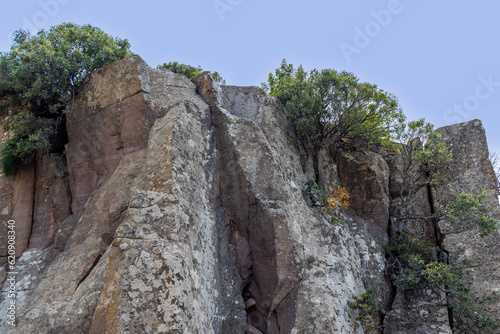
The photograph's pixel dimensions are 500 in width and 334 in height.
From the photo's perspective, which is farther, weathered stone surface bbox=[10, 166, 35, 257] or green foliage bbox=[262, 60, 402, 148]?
green foliage bbox=[262, 60, 402, 148]

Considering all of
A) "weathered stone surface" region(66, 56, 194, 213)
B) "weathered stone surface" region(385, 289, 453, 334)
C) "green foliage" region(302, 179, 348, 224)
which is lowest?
"weathered stone surface" region(385, 289, 453, 334)

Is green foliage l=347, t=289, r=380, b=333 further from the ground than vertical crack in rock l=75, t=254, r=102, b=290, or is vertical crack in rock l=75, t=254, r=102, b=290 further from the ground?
vertical crack in rock l=75, t=254, r=102, b=290

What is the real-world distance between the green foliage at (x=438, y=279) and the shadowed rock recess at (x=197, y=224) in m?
0.43

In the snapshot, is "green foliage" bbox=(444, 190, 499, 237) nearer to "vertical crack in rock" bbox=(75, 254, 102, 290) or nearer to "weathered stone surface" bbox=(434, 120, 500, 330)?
"weathered stone surface" bbox=(434, 120, 500, 330)

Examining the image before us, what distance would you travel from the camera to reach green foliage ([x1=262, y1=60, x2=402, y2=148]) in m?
12.9

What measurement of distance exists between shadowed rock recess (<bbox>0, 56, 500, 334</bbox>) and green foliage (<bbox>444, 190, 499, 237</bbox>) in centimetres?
67

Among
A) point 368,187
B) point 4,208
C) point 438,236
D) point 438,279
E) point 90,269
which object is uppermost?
point 368,187

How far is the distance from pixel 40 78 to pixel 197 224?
21.3 ft

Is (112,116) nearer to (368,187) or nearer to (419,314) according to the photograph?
(368,187)

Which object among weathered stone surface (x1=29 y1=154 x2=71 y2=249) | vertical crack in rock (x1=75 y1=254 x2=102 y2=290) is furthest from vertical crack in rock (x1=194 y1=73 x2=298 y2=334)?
weathered stone surface (x1=29 y1=154 x2=71 y2=249)

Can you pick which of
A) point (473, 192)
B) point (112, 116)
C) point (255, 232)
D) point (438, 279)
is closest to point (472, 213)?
point (473, 192)

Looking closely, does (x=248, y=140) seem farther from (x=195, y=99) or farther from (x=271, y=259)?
(x=271, y=259)

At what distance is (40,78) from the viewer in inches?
450

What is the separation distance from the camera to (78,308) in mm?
7625
